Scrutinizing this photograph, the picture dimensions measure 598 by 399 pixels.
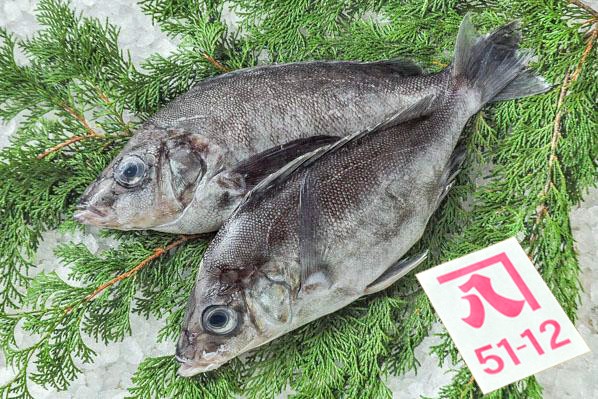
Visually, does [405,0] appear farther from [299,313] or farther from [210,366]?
[210,366]

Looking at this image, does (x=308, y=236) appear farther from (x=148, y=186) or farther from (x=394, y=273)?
(x=148, y=186)

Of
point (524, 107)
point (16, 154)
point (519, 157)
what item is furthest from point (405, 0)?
point (16, 154)

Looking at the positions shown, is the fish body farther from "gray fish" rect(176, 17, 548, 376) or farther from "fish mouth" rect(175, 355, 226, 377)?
"fish mouth" rect(175, 355, 226, 377)

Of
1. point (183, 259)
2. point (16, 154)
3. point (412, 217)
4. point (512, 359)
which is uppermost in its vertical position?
point (16, 154)

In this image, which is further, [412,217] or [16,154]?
[16,154]

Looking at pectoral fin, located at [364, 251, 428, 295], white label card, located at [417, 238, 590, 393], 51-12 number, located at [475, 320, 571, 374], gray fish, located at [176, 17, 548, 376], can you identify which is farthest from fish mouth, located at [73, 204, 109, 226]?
51-12 number, located at [475, 320, 571, 374]
